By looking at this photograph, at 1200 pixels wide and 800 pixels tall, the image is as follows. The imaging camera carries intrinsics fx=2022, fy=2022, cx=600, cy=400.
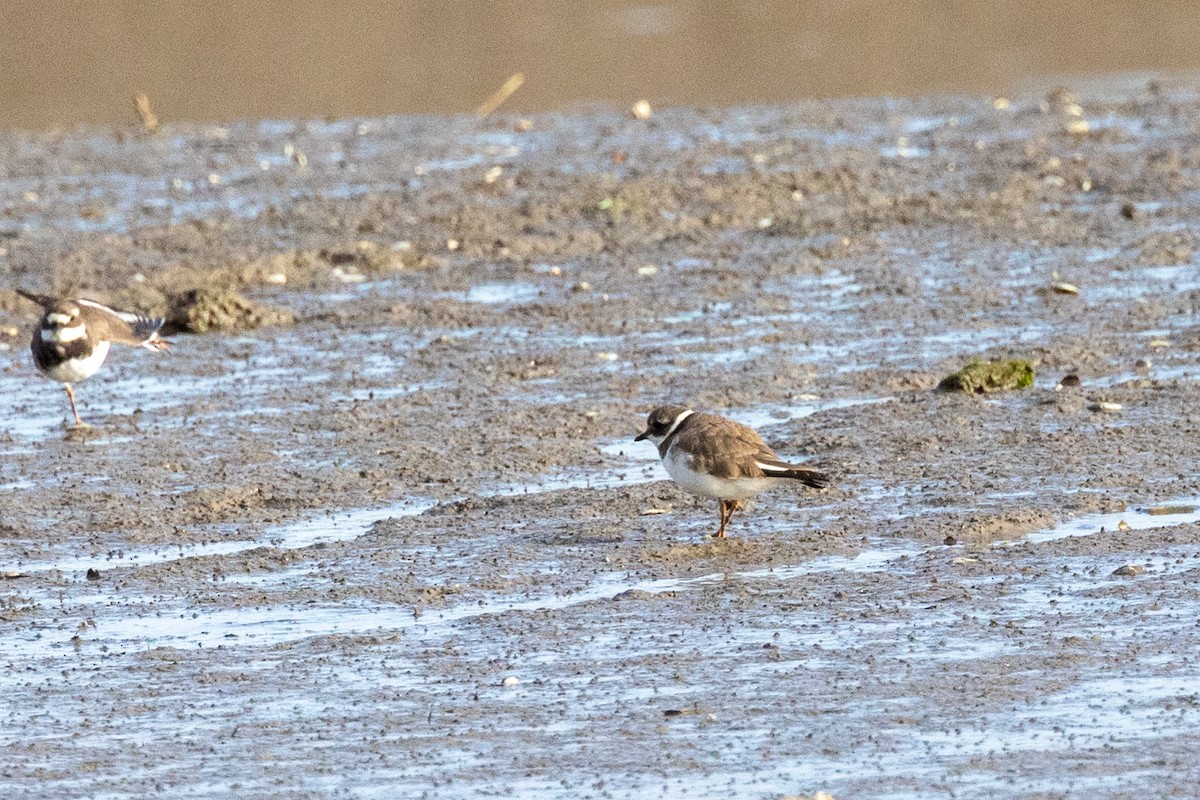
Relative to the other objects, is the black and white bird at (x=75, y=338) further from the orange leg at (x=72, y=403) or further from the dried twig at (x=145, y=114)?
the dried twig at (x=145, y=114)

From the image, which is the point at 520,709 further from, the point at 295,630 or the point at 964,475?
the point at 964,475

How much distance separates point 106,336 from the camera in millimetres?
11164

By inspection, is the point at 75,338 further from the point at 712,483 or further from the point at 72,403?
the point at 712,483

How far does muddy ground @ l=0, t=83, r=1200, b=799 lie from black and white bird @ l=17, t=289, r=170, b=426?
33 cm

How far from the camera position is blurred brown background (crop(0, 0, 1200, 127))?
24.0 m

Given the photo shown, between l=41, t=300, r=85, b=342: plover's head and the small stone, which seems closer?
l=41, t=300, r=85, b=342: plover's head

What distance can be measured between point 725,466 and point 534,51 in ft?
64.0

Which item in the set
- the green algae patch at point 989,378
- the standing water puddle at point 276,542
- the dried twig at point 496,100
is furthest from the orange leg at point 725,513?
the dried twig at point 496,100

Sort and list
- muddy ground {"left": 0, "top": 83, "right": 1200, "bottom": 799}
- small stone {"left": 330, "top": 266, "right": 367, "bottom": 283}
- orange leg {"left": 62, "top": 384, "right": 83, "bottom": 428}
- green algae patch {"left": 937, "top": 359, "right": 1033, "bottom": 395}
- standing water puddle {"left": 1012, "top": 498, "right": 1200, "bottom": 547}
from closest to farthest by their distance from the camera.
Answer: muddy ground {"left": 0, "top": 83, "right": 1200, "bottom": 799} < standing water puddle {"left": 1012, "top": 498, "right": 1200, "bottom": 547} < green algae patch {"left": 937, "top": 359, "right": 1033, "bottom": 395} < orange leg {"left": 62, "top": 384, "right": 83, "bottom": 428} < small stone {"left": 330, "top": 266, "right": 367, "bottom": 283}

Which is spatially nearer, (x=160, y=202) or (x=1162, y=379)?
(x=1162, y=379)

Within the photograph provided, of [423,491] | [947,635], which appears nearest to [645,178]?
[423,491]

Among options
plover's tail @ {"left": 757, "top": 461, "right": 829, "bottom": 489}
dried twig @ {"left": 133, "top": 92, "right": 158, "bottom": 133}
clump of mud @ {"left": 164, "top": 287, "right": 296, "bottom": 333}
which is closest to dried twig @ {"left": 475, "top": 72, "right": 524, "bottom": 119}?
dried twig @ {"left": 133, "top": 92, "right": 158, "bottom": 133}

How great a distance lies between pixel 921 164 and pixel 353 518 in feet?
32.8

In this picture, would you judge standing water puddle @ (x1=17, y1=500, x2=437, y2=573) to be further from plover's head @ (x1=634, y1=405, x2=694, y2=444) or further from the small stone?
the small stone
